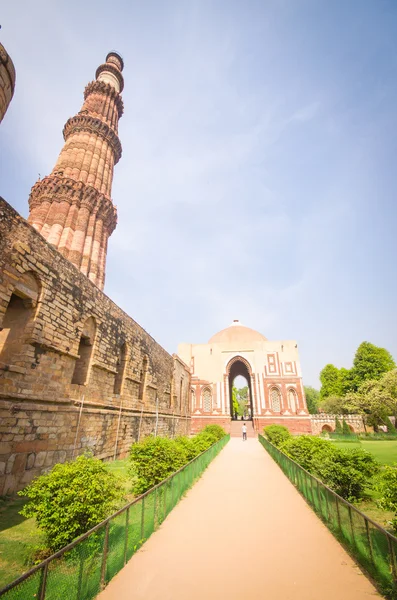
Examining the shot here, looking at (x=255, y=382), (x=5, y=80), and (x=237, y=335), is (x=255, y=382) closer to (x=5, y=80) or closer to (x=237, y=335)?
(x=237, y=335)

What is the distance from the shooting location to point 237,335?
3347cm

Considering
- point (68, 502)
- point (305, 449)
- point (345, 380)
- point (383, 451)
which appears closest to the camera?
point (68, 502)

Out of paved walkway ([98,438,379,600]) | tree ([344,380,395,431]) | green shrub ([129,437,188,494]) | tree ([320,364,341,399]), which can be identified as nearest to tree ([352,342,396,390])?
tree ([320,364,341,399])

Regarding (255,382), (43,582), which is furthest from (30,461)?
(255,382)

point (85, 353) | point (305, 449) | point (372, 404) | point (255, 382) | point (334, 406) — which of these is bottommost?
point (305, 449)

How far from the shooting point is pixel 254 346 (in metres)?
30.4

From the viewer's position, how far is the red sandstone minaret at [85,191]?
1891 centimetres

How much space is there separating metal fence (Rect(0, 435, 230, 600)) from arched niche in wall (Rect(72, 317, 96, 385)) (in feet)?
16.1

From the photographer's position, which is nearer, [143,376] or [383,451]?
[143,376]

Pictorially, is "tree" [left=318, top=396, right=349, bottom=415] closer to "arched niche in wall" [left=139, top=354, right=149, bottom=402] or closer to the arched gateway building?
the arched gateway building

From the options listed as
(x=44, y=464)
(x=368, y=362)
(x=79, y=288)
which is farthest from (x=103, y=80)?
(x=368, y=362)

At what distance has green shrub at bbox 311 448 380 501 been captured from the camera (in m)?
6.39

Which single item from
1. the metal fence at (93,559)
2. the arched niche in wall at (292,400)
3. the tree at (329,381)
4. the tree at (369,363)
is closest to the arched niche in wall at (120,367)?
the metal fence at (93,559)

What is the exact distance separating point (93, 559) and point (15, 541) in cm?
182
